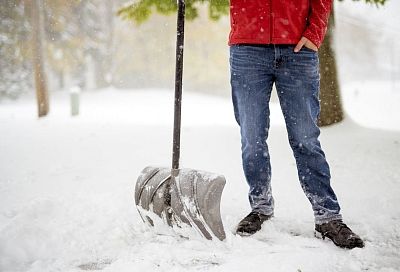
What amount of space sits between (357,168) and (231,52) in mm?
2177

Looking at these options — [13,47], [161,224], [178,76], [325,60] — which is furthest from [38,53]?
[161,224]

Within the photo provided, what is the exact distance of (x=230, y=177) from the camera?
361 centimetres

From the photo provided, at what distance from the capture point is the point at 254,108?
89.1 inches

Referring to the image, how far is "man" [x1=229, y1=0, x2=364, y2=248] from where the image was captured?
84.9 inches

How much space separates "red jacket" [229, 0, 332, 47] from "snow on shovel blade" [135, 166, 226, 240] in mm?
859

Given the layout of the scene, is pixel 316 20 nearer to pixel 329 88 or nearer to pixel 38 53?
pixel 329 88

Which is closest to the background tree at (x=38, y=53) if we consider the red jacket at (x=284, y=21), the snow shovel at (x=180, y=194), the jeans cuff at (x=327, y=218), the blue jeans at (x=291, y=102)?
the snow shovel at (x=180, y=194)

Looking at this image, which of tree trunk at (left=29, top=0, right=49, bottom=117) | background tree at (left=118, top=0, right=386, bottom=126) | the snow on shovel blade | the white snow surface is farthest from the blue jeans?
tree trunk at (left=29, top=0, right=49, bottom=117)

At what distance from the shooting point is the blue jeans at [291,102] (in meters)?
2.19

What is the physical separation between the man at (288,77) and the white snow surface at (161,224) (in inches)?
9.8

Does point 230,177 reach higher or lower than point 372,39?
lower

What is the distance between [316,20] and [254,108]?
24.1 inches

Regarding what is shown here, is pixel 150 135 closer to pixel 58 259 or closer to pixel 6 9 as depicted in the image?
pixel 58 259

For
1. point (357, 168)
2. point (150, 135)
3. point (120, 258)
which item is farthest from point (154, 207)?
point (150, 135)
